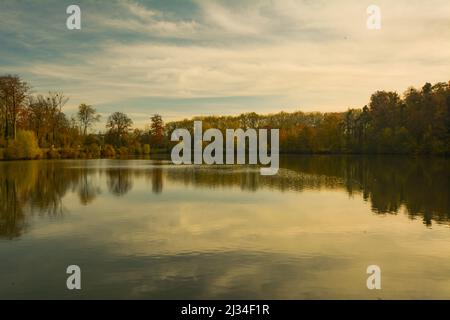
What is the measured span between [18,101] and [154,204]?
4205 centimetres

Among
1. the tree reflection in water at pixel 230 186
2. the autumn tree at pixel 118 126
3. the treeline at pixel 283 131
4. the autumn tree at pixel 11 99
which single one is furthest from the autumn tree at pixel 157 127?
the tree reflection in water at pixel 230 186

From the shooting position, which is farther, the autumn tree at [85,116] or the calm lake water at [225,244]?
the autumn tree at [85,116]

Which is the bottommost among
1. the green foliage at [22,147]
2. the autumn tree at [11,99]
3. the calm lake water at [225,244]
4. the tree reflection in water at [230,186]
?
the calm lake water at [225,244]

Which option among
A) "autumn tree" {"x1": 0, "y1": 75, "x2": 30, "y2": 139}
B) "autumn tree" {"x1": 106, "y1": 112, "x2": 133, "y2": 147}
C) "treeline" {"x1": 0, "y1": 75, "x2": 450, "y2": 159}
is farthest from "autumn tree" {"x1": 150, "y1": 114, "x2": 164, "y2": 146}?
"autumn tree" {"x1": 0, "y1": 75, "x2": 30, "y2": 139}

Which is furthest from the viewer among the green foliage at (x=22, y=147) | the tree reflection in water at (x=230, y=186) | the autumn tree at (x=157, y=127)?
the autumn tree at (x=157, y=127)

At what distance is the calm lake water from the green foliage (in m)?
33.6

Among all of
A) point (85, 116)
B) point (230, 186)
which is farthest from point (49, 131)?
point (230, 186)

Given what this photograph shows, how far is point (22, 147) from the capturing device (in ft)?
170

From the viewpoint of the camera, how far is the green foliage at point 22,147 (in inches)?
2015

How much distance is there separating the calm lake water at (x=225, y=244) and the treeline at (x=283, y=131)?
→ 36633 millimetres

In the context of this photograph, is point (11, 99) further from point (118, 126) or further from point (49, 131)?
point (118, 126)

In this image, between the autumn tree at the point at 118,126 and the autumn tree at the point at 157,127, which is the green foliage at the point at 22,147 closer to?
the autumn tree at the point at 118,126
